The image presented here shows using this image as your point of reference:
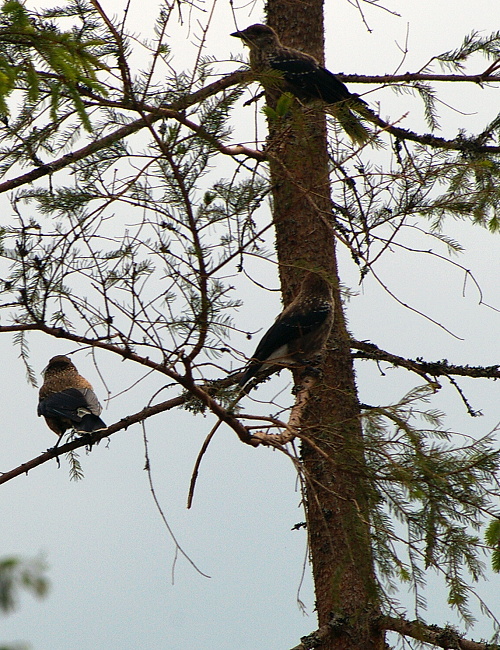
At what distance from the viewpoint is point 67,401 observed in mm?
7418

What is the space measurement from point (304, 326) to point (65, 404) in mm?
2680

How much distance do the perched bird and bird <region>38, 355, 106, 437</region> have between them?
182cm

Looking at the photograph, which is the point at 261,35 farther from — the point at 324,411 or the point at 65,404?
the point at 65,404

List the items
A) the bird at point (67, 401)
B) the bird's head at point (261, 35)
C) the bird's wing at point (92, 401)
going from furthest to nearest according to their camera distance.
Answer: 1. the bird's wing at point (92, 401)
2. the bird at point (67, 401)
3. the bird's head at point (261, 35)

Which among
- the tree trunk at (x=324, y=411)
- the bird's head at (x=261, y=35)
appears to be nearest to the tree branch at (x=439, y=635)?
the tree trunk at (x=324, y=411)

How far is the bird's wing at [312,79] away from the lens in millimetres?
6215

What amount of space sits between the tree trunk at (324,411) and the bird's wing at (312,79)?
0.63 feet

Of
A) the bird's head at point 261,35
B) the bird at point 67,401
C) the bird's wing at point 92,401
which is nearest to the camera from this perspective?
the bird's head at point 261,35

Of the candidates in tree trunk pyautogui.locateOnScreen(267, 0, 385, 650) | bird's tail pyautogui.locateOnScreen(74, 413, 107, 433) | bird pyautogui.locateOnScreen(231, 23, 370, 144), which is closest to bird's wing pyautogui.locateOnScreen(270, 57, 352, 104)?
bird pyautogui.locateOnScreen(231, 23, 370, 144)

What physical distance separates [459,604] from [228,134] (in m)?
2.58

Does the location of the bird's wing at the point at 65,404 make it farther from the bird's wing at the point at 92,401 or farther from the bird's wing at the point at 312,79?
the bird's wing at the point at 312,79

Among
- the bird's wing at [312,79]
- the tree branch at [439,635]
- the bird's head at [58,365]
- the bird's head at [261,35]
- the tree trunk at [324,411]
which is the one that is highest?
the bird's head at [261,35]

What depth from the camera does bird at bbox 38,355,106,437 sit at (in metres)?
7.05

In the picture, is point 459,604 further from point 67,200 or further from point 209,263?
point 67,200
